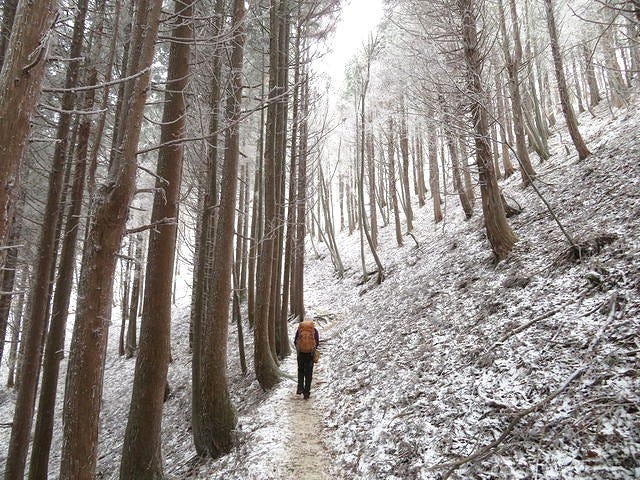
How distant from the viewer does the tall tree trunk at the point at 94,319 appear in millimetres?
3160

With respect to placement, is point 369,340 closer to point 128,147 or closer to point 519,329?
point 519,329

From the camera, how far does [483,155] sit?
7176 mm

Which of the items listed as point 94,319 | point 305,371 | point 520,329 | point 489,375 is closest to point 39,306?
point 94,319

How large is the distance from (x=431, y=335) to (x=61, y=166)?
8.42 metres

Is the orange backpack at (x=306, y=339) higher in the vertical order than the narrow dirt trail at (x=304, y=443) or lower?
higher

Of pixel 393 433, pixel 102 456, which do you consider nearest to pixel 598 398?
pixel 393 433

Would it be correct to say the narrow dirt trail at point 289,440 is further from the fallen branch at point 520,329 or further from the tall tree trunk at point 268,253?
the fallen branch at point 520,329

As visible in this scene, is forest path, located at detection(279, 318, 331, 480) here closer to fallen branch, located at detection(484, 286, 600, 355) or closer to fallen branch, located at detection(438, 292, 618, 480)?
fallen branch, located at detection(438, 292, 618, 480)

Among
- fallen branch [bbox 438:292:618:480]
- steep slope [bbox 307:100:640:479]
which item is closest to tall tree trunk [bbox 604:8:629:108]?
steep slope [bbox 307:100:640:479]

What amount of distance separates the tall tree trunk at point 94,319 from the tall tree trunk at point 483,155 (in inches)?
251

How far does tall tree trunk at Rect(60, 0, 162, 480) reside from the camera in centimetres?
316

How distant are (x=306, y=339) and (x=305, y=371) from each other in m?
0.68

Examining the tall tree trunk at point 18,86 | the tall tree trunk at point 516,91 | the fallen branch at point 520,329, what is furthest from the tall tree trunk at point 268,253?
the tall tree trunk at point 516,91

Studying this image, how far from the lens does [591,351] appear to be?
3.72 m
